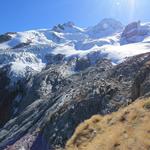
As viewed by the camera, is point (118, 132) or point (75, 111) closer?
point (118, 132)

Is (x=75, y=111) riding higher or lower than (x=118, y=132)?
lower

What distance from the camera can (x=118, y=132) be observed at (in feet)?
72.0

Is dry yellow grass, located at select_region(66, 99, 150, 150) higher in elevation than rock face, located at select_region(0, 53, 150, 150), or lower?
higher

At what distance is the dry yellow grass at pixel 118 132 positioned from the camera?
66.0ft

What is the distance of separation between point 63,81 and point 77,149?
338 feet

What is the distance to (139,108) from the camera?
978 inches

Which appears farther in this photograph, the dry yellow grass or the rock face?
the rock face

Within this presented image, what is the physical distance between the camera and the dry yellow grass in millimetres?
20109

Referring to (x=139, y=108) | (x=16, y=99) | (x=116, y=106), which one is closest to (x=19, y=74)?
(x=16, y=99)

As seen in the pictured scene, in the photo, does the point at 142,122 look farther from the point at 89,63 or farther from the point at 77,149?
the point at 89,63

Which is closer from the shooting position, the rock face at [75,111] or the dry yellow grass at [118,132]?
the dry yellow grass at [118,132]

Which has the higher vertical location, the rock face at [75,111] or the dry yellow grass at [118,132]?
the dry yellow grass at [118,132]

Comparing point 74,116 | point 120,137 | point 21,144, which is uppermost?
point 120,137

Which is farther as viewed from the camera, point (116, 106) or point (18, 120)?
point (18, 120)
